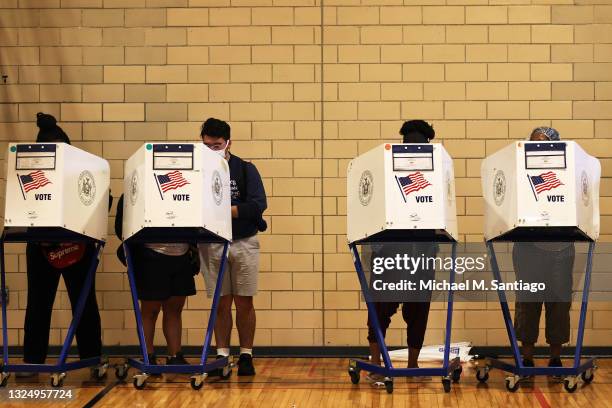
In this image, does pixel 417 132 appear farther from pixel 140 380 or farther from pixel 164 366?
pixel 140 380

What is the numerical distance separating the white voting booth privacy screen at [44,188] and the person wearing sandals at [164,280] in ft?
1.17

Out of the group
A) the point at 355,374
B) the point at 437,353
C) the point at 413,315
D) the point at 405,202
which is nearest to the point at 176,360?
the point at 355,374

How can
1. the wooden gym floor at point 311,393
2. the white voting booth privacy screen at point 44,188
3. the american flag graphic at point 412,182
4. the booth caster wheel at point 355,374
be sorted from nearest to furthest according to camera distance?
the wooden gym floor at point 311,393
the american flag graphic at point 412,182
the white voting booth privacy screen at point 44,188
the booth caster wheel at point 355,374

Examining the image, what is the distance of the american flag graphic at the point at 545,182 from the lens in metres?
4.60

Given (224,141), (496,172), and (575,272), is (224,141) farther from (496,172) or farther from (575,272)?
(575,272)

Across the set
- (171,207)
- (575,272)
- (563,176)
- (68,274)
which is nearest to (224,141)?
(171,207)

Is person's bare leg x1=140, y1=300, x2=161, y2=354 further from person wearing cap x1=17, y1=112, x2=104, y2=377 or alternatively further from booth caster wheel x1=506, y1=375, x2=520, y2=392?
booth caster wheel x1=506, y1=375, x2=520, y2=392

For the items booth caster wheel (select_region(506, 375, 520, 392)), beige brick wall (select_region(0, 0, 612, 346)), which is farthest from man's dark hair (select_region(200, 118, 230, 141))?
booth caster wheel (select_region(506, 375, 520, 392))

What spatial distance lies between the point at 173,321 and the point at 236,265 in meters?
0.48

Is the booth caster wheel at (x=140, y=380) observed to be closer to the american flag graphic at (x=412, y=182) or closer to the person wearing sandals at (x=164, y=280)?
the person wearing sandals at (x=164, y=280)

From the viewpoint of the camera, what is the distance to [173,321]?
5223 mm

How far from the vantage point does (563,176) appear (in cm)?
461

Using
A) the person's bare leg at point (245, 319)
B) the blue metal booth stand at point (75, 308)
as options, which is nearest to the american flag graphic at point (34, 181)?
the blue metal booth stand at point (75, 308)

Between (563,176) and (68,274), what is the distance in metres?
2.74
